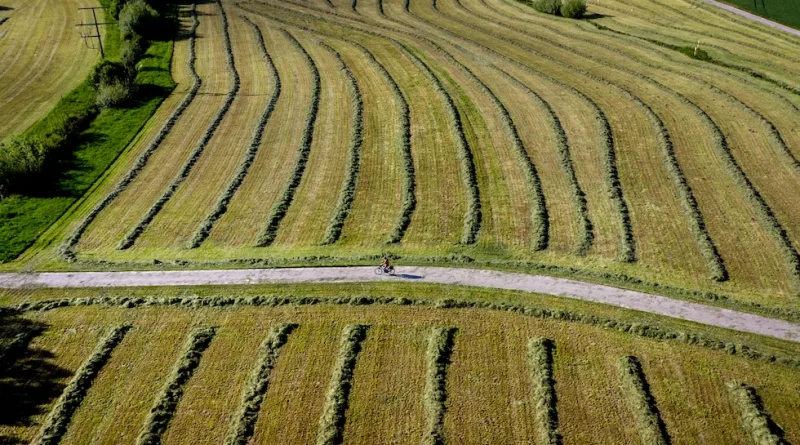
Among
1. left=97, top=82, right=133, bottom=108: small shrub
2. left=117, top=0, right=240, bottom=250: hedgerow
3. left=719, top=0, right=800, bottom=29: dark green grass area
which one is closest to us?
left=117, top=0, right=240, bottom=250: hedgerow

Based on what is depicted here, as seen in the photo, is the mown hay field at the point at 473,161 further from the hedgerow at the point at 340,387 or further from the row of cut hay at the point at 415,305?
the hedgerow at the point at 340,387

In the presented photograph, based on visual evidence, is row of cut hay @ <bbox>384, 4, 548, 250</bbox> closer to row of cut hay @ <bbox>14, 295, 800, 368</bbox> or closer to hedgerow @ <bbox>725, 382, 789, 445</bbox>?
row of cut hay @ <bbox>14, 295, 800, 368</bbox>

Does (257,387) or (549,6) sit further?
(549,6)

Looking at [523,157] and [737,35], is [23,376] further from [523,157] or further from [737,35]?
[737,35]

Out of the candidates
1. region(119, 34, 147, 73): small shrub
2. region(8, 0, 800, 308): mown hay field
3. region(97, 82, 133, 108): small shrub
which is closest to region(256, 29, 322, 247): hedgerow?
region(8, 0, 800, 308): mown hay field

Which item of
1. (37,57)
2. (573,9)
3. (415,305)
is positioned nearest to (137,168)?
(415,305)

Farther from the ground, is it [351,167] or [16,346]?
[351,167]
